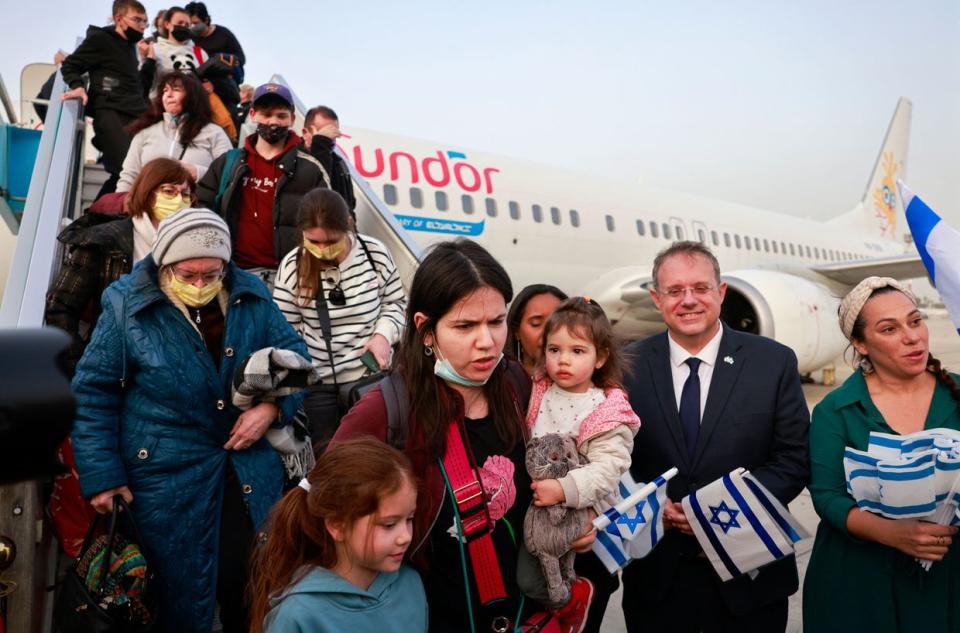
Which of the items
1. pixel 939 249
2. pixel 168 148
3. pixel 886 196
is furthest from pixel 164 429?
pixel 886 196

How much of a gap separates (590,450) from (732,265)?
12.3 meters

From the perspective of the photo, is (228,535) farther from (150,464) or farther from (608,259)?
(608,259)

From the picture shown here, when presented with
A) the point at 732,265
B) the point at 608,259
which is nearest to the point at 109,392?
the point at 608,259

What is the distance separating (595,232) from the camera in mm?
9898

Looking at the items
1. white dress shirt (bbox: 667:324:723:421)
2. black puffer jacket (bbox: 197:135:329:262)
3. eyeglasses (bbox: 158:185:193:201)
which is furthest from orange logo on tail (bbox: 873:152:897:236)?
eyeglasses (bbox: 158:185:193:201)

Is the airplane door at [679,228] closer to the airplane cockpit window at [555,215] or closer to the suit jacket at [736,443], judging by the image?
the airplane cockpit window at [555,215]

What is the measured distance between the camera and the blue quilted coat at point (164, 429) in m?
2.12

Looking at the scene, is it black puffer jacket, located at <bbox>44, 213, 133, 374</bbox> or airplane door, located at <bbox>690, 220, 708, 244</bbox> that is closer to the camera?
black puffer jacket, located at <bbox>44, 213, 133, 374</bbox>

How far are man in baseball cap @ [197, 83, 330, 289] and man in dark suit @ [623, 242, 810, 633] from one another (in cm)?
187

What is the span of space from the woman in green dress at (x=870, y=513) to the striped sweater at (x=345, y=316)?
1.65m

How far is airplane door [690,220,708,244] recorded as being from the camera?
12.4 m

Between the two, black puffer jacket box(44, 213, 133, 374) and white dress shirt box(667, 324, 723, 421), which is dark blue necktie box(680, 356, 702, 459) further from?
black puffer jacket box(44, 213, 133, 374)

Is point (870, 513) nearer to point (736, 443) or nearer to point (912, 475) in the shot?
point (912, 475)

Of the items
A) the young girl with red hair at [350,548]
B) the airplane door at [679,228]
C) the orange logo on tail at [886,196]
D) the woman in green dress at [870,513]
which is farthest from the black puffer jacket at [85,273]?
the orange logo on tail at [886,196]
